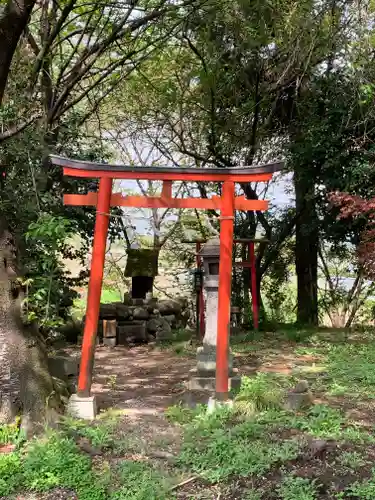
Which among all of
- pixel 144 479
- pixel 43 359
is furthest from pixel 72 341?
pixel 144 479

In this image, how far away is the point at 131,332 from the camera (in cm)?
948

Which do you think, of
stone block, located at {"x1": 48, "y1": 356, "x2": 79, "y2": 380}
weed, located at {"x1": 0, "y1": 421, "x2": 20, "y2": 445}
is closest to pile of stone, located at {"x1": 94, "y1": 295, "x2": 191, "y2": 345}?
stone block, located at {"x1": 48, "y1": 356, "x2": 79, "y2": 380}

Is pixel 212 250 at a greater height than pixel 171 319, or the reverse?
pixel 212 250

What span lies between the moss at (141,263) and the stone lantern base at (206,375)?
469 cm

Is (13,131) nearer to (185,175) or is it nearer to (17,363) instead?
(185,175)

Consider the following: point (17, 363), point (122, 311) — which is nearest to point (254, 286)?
point (122, 311)

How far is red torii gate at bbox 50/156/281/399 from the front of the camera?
4.72 metres

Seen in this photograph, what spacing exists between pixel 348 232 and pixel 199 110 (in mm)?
4030

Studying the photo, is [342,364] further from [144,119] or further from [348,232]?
[144,119]

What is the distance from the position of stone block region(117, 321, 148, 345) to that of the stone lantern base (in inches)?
170

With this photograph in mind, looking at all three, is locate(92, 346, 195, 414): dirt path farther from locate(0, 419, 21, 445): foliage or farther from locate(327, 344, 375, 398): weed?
locate(327, 344, 375, 398): weed

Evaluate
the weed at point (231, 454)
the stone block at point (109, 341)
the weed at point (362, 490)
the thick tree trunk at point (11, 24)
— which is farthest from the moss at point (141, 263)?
the weed at point (362, 490)

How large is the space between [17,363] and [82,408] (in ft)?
2.50

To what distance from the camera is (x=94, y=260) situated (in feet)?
15.8
